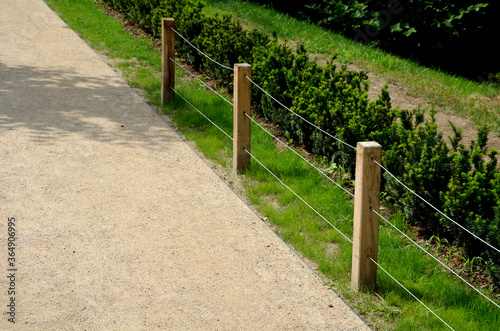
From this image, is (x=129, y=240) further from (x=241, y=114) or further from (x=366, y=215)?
(x=366, y=215)

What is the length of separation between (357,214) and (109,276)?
6.70 ft

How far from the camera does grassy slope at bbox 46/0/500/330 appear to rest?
13.9 feet

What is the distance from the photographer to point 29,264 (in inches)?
187

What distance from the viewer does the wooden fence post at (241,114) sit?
6.37 m

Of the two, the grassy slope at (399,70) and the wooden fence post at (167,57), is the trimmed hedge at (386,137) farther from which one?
the grassy slope at (399,70)

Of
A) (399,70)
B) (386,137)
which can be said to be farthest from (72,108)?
(399,70)

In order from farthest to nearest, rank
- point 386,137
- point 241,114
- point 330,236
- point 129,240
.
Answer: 1. point 241,114
2. point 386,137
3. point 330,236
4. point 129,240

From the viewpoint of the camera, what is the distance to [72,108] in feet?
28.6

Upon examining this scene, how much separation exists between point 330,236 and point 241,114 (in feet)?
6.17

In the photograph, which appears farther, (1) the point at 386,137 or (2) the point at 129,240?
(1) the point at 386,137

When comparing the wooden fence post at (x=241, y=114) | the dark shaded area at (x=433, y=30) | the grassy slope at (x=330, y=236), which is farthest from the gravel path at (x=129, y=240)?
the dark shaded area at (x=433, y=30)

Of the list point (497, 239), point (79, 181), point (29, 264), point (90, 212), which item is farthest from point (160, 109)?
point (497, 239)

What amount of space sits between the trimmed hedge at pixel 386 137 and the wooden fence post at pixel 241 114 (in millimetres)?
772

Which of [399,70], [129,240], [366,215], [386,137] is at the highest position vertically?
[399,70]
